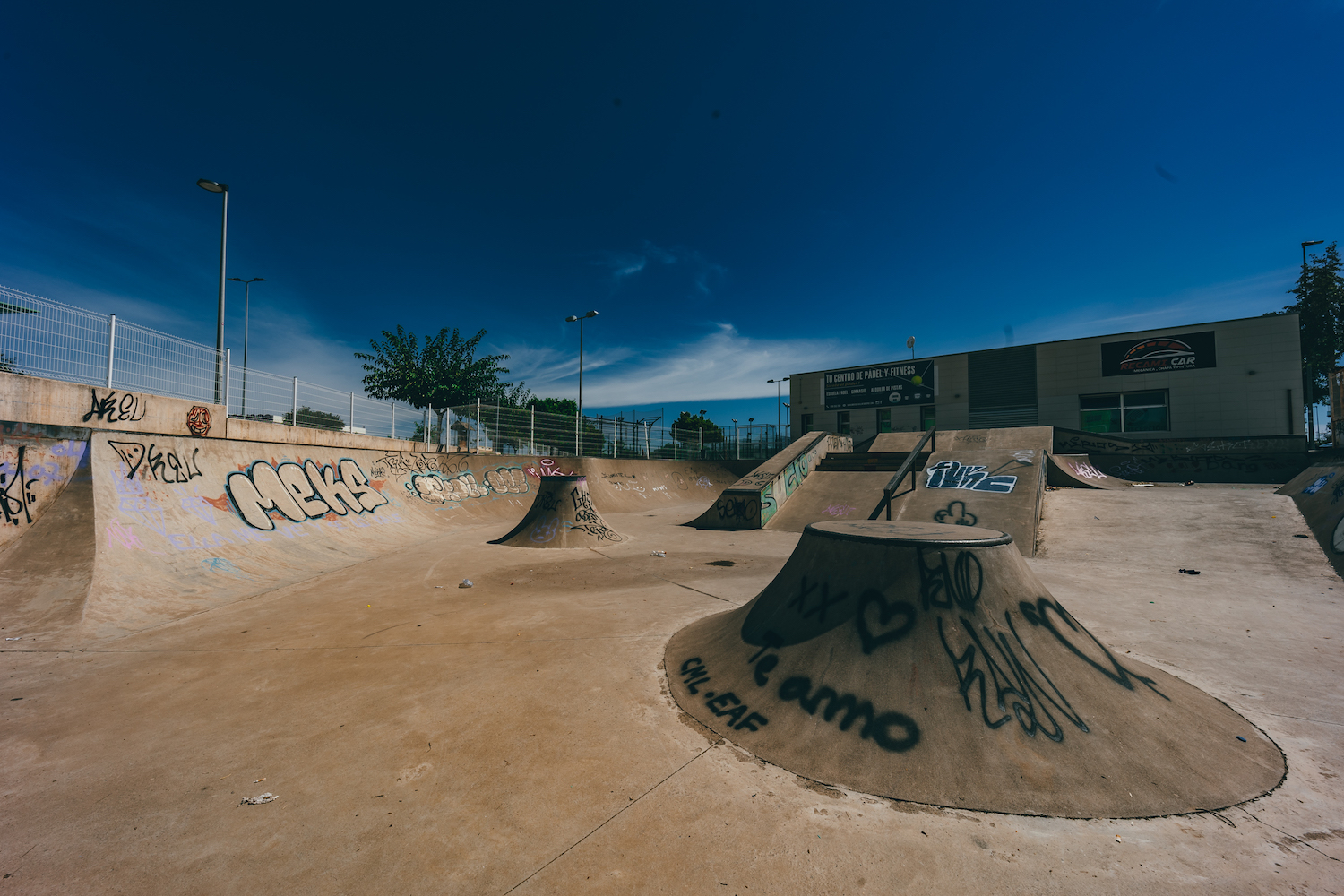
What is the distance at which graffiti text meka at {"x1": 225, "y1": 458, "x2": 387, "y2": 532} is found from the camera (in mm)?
9234

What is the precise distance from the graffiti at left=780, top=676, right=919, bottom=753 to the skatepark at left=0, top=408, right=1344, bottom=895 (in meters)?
0.02

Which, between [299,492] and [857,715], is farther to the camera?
[299,492]

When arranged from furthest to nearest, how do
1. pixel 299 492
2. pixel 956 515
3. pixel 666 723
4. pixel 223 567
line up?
pixel 299 492 < pixel 956 515 < pixel 223 567 < pixel 666 723

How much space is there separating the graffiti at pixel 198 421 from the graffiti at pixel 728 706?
10.8 meters

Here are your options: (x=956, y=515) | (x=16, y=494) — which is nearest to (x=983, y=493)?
(x=956, y=515)

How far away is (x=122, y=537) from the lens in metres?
6.76

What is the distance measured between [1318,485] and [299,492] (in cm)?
2001

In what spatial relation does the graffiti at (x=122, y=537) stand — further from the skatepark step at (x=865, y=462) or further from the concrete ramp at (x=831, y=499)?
the skatepark step at (x=865, y=462)

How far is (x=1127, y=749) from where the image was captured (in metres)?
2.81

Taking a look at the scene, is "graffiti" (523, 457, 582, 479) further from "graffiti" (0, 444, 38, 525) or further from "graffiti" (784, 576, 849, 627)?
"graffiti" (784, 576, 849, 627)

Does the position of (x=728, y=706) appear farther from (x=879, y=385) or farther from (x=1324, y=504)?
(x=879, y=385)

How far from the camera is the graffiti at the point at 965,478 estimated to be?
11148mm

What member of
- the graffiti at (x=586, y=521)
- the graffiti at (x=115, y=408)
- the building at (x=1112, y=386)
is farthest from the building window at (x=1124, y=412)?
the graffiti at (x=115, y=408)

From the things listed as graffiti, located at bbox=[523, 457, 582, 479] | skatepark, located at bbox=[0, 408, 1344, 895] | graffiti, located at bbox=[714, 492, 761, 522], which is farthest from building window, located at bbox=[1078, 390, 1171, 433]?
graffiti, located at bbox=[523, 457, 582, 479]
